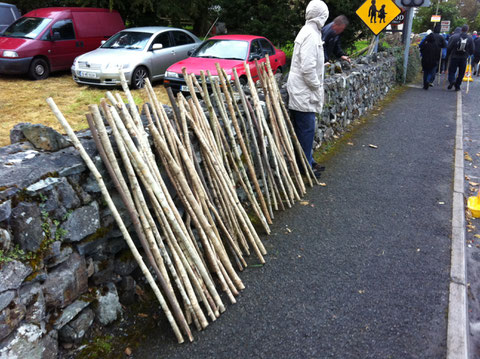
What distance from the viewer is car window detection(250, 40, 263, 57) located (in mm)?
10516

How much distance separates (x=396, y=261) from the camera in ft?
13.4

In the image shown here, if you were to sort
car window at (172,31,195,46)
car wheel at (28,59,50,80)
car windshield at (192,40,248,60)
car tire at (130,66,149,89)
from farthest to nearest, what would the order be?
1. car window at (172,31,195,46)
2. car wheel at (28,59,50,80)
3. car tire at (130,66,149,89)
4. car windshield at (192,40,248,60)

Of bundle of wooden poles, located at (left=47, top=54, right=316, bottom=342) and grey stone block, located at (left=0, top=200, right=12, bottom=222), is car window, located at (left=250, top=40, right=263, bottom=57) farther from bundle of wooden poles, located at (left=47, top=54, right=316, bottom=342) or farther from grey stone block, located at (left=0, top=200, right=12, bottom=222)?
grey stone block, located at (left=0, top=200, right=12, bottom=222)

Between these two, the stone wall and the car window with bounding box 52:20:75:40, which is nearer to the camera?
the stone wall

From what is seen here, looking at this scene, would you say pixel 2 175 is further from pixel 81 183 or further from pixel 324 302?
pixel 324 302

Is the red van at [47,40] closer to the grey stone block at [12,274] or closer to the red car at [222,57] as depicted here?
the red car at [222,57]

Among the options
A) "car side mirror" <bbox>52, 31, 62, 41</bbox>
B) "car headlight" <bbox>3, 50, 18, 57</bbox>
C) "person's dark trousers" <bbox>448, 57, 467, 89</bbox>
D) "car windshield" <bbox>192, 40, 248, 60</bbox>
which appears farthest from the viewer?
"person's dark trousers" <bbox>448, 57, 467, 89</bbox>

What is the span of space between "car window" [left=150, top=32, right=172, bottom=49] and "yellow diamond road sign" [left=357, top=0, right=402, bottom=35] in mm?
5811

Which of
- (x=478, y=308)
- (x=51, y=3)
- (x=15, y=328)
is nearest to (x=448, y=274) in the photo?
(x=478, y=308)

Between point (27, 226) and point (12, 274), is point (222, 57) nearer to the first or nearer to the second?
point (27, 226)

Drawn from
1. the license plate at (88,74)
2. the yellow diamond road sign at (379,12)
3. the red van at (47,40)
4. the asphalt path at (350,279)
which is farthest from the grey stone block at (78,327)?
the yellow diamond road sign at (379,12)

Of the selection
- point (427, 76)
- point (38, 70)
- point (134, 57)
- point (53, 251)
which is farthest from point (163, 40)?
point (53, 251)

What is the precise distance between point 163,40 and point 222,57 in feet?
9.20

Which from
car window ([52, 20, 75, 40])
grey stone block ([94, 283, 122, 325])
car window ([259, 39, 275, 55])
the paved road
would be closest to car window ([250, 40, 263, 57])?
car window ([259, 39, 275, 55])
